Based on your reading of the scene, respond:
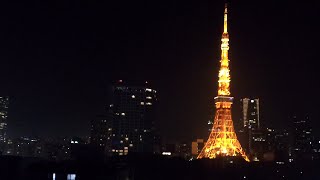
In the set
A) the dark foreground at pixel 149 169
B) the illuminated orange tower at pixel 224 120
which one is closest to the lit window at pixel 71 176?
the dark foreground at pixel 149 169

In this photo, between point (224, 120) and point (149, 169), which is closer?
point (149, 169)

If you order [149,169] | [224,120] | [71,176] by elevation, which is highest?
[224,120]

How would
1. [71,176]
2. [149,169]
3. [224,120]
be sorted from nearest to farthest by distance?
[71,176]
[149,169]
[224,120]

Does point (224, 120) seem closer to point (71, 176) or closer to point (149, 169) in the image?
point (149, 169)

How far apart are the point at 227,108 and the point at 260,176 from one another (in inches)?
576

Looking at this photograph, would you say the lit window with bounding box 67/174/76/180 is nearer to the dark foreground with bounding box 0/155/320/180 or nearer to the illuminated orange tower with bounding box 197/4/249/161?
the dark foreground with bounding box 0/155/320/180

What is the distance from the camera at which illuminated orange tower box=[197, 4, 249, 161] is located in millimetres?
58094

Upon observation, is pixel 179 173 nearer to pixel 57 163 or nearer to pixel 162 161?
pixel 162 161

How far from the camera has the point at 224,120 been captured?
193 ft

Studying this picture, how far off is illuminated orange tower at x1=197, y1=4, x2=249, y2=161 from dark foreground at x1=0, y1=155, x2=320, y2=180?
608 cm

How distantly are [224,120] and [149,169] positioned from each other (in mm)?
22731

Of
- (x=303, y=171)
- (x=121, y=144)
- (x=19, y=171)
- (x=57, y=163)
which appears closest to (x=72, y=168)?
(x=57, y=163)

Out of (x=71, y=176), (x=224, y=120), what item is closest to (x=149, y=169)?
(x=71, y=176)

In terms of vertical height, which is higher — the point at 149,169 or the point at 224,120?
the point at 224,120
